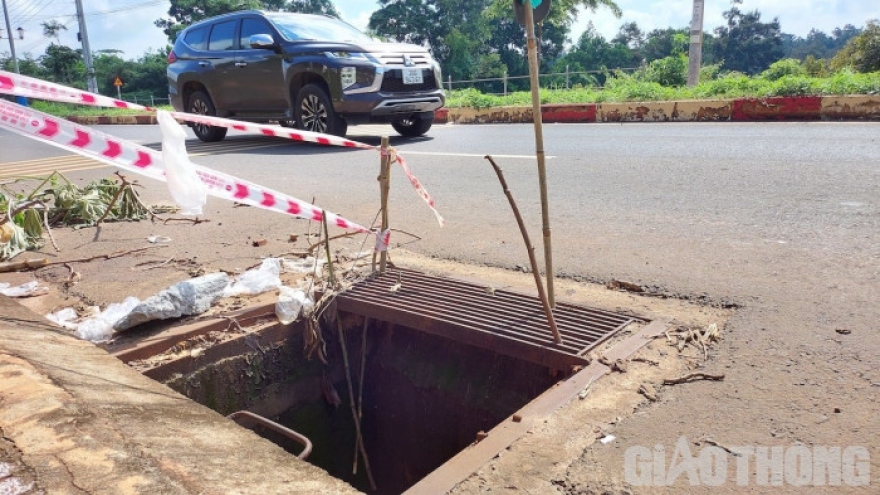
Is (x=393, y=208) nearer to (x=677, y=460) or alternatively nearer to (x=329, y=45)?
(x=677, y=460)

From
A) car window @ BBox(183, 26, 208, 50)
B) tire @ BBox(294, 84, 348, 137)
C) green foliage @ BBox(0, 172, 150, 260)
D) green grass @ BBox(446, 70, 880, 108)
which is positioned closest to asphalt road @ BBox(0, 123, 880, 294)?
tire @ BBox(294, 84, 348, 137)

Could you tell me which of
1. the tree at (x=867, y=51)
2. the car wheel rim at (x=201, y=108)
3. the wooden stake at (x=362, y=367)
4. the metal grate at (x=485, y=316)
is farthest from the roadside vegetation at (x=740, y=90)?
the tree at (x=867, y=51)

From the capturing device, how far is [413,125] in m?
9.72

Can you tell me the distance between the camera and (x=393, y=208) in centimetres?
511

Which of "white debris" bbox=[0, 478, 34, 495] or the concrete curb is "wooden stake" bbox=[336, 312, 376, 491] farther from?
the concrete curb

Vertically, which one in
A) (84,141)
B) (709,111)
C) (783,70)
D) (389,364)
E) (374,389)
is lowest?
(374,389)

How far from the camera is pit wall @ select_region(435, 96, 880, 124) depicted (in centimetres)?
855

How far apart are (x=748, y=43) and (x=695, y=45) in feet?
175

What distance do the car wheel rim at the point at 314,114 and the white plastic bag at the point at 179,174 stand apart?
6.19 metres

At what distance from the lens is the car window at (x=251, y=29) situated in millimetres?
9236

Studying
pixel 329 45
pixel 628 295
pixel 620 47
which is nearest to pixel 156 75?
pixel 620 47

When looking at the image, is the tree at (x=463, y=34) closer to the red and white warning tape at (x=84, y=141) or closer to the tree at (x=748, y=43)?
the tree at (x=748, y=43)

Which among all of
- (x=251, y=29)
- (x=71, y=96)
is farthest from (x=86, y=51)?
(x=71, y=96)

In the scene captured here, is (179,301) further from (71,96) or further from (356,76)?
(356,76)
